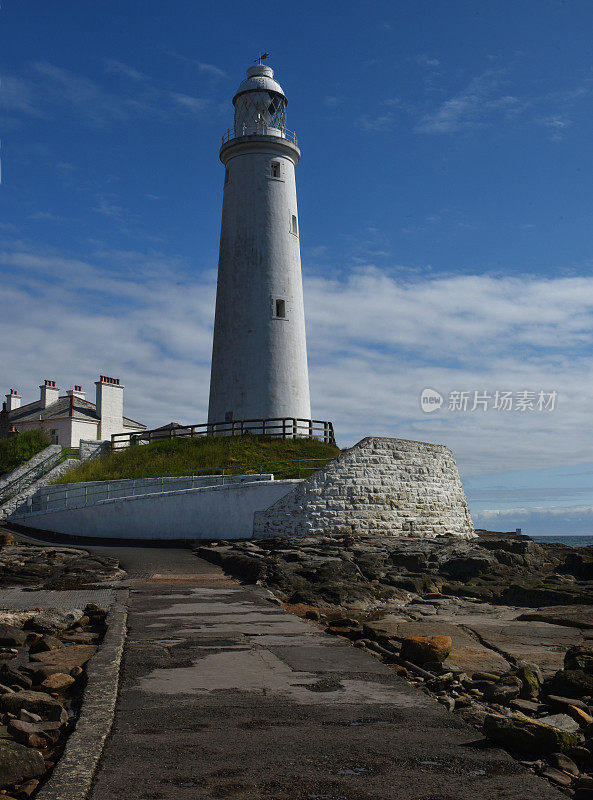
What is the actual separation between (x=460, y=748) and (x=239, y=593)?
7.78m

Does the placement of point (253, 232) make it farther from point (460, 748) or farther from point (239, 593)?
point (460, 748)

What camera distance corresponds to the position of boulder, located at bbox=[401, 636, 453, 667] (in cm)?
721

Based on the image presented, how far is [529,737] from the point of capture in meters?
4.36

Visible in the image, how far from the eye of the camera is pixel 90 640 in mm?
7848

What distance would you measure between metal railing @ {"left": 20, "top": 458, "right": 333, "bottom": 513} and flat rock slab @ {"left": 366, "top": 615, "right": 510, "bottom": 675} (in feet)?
41.9

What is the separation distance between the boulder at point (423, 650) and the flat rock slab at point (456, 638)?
316mm

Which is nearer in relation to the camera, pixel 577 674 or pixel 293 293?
pixel 577 674

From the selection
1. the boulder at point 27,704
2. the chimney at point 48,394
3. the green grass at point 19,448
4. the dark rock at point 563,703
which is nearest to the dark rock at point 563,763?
the dark rock at point 563,703

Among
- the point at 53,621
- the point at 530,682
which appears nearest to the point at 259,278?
the point at 53,621

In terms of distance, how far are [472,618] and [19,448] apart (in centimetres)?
2867

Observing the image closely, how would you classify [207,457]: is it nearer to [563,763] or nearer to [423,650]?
[423,650]

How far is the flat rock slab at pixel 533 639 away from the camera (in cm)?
877

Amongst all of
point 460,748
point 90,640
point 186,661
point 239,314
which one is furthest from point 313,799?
point 239,314

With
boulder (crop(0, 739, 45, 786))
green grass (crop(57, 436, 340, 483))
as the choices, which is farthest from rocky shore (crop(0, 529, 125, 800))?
green grass (crop(57, 436, 340, 483))
